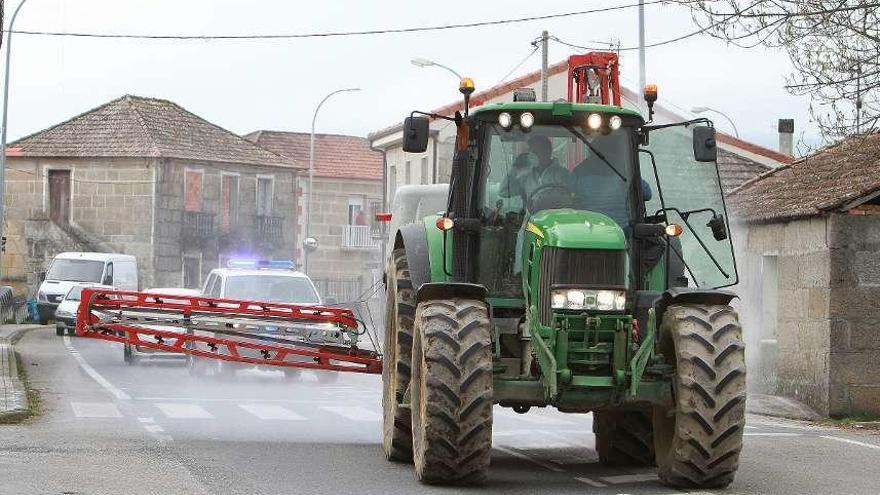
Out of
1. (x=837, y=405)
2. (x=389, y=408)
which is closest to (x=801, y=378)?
(x=837, y=405)

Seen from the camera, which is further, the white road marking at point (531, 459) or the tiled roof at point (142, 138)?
the tiled roof at point (142, 138)

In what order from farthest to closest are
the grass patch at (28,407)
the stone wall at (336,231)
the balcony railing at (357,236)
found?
1. the balcony railing at (357,236)
2. the stone wall at (336,231)
3. the grass patch at (28,407)

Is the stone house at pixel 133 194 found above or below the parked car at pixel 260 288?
above

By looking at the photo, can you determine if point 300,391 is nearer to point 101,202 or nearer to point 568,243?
point 568,243

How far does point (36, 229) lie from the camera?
6994cm

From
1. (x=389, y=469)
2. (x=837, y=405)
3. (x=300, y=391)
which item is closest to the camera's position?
(x=389, y=469)

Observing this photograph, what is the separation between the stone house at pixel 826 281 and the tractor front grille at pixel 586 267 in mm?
9564

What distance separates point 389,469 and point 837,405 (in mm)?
10290

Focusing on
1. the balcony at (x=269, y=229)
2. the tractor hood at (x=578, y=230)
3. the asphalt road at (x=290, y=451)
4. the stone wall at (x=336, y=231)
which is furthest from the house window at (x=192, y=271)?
the tractor hood at (x=578, y=230)

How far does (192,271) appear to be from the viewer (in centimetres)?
7269

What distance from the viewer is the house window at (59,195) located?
71500mm

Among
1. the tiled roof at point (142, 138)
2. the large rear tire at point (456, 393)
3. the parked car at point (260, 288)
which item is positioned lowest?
the large rear tire at point (456, 393)

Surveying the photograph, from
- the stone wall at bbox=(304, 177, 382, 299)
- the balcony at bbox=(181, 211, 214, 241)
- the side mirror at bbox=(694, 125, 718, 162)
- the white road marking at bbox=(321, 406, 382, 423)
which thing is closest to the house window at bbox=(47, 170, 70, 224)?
the balcony at bbox=(181, 211, 214, 241)

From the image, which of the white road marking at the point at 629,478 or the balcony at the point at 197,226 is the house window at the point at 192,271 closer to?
the balcony at the point at 197,226
